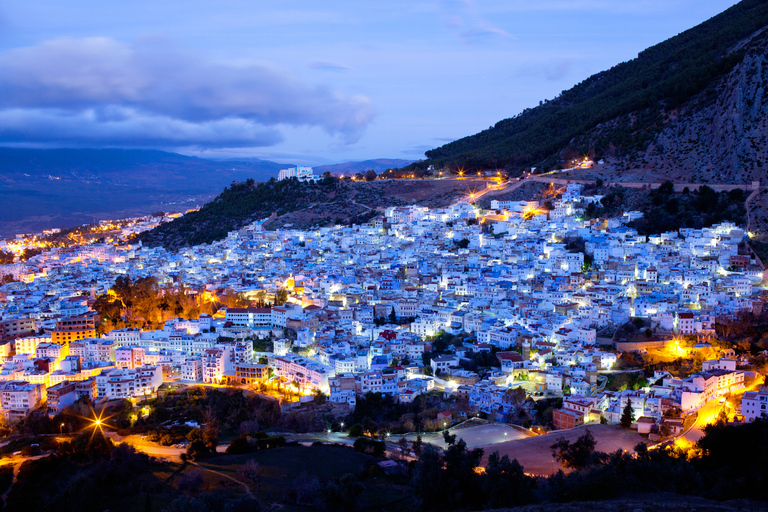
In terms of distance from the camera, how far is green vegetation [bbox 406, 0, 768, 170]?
118 ft

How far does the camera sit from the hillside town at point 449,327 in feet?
55.1

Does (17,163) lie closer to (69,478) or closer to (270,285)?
(270,285)

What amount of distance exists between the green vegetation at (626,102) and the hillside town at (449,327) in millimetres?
8657

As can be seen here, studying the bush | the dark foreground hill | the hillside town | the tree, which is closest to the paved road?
the hillside town

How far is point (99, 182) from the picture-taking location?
10719 cm

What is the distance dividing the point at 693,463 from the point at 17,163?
113102mm

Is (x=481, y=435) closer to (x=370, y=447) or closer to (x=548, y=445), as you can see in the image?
(x=548, y=445)

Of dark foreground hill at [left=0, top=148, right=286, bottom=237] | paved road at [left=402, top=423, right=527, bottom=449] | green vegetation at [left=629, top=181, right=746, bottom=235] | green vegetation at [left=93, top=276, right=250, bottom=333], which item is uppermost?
dark foreground hill at [left=0, top=148, right=286, bottom=237]

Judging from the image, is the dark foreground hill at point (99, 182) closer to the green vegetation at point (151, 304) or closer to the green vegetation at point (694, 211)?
the green vegetation at point (151, 304)

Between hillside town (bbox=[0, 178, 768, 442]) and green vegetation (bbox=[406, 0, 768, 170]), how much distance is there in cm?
866

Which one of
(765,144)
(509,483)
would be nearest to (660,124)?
(765,144)

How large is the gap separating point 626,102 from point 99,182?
8936 cm

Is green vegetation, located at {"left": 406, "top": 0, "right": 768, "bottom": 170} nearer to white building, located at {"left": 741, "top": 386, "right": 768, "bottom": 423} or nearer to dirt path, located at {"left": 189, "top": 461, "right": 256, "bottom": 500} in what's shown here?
white building, located at {"left": 741, "top": 386, "right": 768, "bottom": 423}

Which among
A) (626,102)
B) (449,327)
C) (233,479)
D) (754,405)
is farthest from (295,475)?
(626,102)
